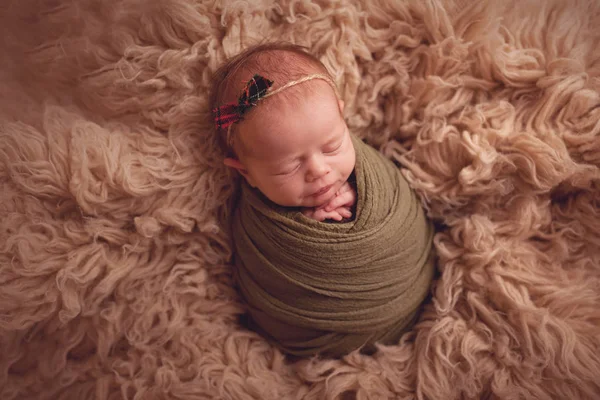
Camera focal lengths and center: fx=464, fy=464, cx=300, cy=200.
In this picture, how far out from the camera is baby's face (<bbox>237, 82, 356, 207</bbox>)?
759 mm

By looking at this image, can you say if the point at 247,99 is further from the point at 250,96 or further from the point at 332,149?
the point at 332,149

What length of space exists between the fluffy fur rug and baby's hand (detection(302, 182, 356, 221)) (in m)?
0.13

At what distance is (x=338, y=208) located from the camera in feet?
2.84

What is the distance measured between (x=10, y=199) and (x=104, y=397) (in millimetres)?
404

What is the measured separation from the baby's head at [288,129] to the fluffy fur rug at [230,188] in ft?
0.23

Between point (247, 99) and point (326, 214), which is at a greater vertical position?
point (247, 99)

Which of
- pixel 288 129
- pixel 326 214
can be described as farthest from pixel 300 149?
pixel 326 214

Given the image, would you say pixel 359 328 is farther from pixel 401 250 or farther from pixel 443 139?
pixel 443 139

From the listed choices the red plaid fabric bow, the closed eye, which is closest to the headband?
the red plaid fabric bow

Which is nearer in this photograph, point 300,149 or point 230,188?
point 300,149

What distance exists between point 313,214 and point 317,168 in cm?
11

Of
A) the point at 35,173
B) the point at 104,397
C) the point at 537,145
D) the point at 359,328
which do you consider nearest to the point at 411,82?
the point at 537,145

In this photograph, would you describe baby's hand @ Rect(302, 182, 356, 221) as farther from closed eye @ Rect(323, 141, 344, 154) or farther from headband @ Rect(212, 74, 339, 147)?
headband @ Rect(212, 74, 339, 147)

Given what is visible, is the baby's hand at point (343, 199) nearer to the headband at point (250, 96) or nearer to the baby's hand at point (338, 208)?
the baby's hand at point (338, 208)
